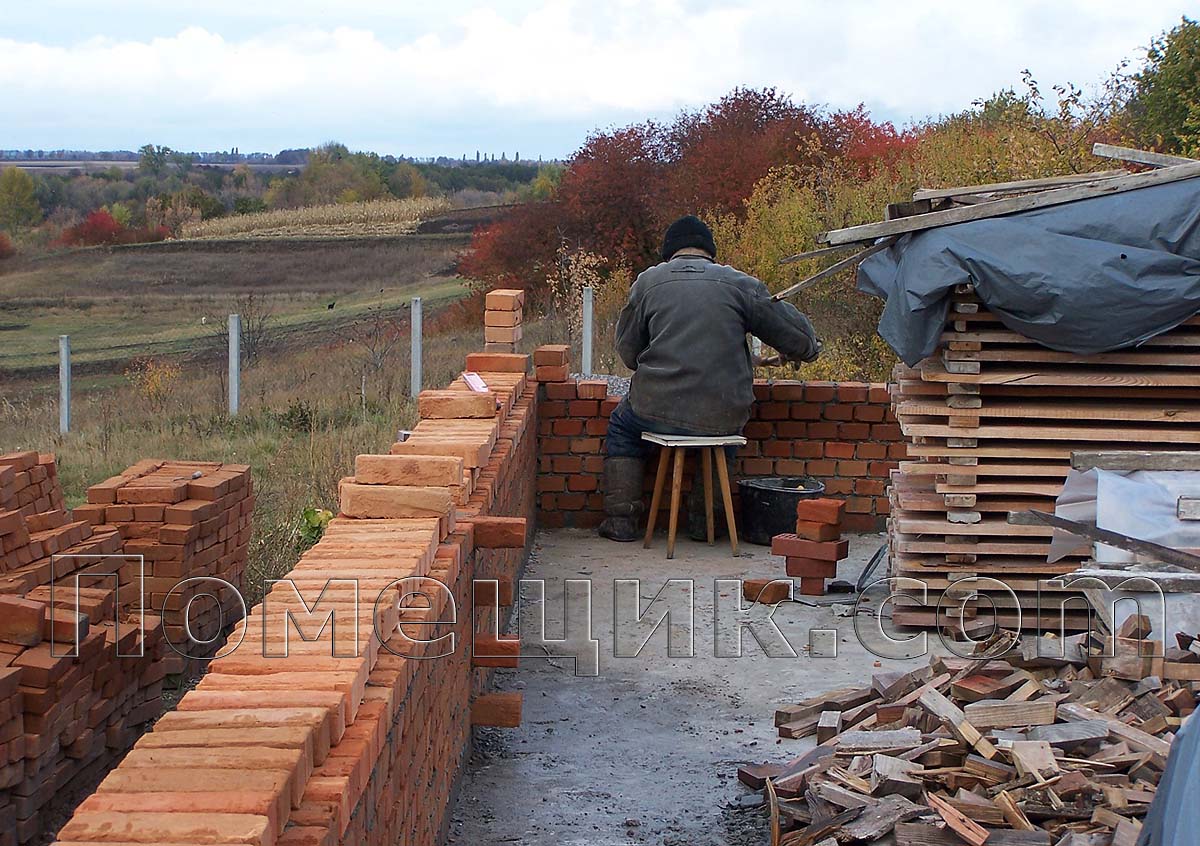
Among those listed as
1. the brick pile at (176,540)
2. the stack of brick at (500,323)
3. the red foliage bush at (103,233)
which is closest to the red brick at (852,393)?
the stack of brick at (500,323)

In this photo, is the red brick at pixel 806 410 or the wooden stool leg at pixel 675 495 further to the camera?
the red brick at pixel 806 410

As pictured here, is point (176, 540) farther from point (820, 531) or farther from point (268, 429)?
point (268, 429)

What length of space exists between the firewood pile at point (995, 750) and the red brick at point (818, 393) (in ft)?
12.0

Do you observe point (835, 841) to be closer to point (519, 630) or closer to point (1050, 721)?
point (1050, 721)

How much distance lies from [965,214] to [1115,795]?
3.17 m

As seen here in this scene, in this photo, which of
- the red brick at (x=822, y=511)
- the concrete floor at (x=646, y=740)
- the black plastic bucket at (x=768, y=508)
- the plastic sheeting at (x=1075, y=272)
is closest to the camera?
the concrete floor at (x=646, y=740)

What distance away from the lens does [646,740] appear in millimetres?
5234

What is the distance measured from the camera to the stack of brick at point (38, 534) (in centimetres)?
543

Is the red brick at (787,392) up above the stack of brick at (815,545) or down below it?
above

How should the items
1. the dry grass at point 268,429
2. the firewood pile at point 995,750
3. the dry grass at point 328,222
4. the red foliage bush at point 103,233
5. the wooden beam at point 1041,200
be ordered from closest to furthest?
the firewood pile at point 995,750, the wooden beam at point 1041,200, the dry grass at point 268,429, the red foliage bush at point 103,233, the dry grass at point 328,222

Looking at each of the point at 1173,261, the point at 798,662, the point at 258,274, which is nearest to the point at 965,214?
the point at 1173,261

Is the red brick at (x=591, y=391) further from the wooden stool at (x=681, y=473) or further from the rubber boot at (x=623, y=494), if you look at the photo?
the wooden stool at (x=681, y=473)

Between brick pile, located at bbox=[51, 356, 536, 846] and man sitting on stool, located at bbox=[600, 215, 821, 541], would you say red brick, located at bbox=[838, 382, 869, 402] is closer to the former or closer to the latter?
man sitting on stool, located at bbox=[600, 215, 821, 541]

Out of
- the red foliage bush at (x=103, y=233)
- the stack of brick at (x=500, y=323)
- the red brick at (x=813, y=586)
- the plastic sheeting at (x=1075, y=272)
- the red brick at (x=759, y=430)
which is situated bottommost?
the red brick at (x=813, y=586)
